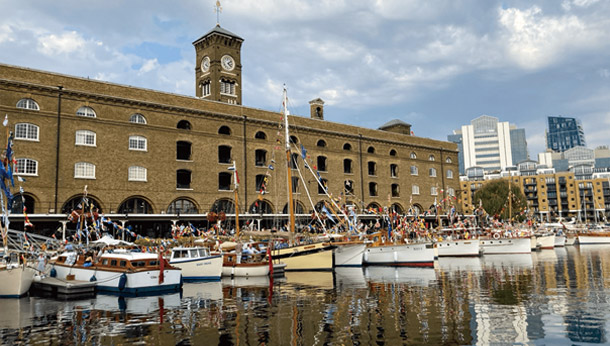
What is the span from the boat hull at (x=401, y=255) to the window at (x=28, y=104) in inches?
1177

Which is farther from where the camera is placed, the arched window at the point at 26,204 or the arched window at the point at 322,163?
the arched window at the point at 322,163

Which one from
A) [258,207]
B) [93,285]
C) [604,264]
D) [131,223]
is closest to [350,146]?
[258,207]

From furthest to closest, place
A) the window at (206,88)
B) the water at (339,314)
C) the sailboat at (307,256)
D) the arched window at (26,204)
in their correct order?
the window at (206,88), the arched window at (26,204), the sailboat at (307,256), the water at (339,314)

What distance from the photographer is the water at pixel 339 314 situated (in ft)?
45.2

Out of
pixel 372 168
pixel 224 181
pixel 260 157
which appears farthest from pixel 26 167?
pixel 372 168

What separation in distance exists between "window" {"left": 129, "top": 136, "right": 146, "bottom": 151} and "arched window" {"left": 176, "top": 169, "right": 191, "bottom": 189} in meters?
4.27

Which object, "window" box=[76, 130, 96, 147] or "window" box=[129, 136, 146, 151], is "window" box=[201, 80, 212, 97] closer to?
"window" box=[129, 136, 146, 151]

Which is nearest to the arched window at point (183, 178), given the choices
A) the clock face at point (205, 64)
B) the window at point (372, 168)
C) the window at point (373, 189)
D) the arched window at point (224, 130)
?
the arched window at point (224, 130)

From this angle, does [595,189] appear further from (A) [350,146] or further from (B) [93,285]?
(B) [93,285]

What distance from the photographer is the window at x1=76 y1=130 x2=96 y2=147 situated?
4125 centimetres

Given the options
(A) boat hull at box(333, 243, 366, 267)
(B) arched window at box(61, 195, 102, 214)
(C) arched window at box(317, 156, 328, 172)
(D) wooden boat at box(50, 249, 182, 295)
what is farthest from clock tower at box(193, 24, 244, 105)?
(D) wooden boat at box(50, 249, 182, 295)

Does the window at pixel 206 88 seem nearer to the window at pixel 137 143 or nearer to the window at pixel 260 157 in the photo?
the window at pixel 260 157

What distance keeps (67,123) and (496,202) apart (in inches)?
2524

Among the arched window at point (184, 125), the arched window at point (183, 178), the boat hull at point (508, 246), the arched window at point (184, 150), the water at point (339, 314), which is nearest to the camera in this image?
the water at point (339, 314)
